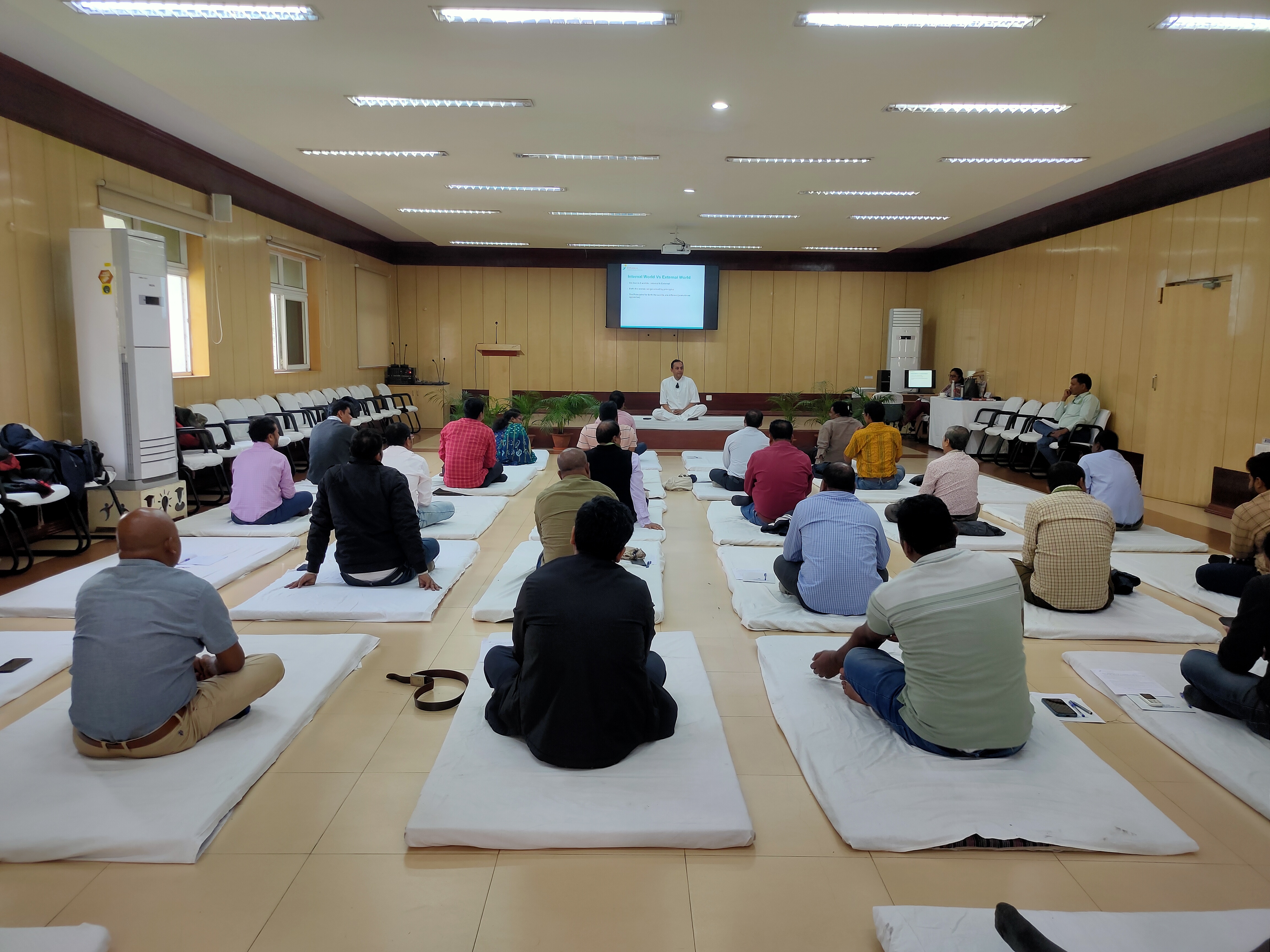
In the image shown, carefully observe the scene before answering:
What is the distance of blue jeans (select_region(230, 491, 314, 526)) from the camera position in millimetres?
6324

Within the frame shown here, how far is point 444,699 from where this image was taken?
3.44 meters

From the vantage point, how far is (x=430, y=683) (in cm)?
353

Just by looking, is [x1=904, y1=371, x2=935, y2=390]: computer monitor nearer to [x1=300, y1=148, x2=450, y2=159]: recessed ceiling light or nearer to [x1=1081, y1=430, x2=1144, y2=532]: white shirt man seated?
[x1=1081, y1=430, x2=1144, y2=532]: white shirt man seated

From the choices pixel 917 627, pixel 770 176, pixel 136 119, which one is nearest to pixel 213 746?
pixel 917 627

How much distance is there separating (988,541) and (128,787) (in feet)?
18.7

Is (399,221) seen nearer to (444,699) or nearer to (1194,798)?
(444,699)

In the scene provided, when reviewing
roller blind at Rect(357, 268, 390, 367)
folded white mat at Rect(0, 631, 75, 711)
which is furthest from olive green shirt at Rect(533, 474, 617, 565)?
roller blind at Rect(357, 268, 390, 367)

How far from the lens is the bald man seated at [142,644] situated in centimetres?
258

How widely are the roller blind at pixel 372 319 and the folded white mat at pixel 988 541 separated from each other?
9.59 metres

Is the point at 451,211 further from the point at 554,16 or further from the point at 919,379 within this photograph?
the point at 919,379

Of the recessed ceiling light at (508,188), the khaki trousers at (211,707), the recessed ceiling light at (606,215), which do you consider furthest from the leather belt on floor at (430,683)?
the recessed ceiling light at (606,215)

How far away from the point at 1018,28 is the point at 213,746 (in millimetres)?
5170

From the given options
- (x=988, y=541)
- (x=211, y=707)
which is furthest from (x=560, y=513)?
(x=988, y=541)

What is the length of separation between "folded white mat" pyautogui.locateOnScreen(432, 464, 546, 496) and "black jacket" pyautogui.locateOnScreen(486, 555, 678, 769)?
5155mm
